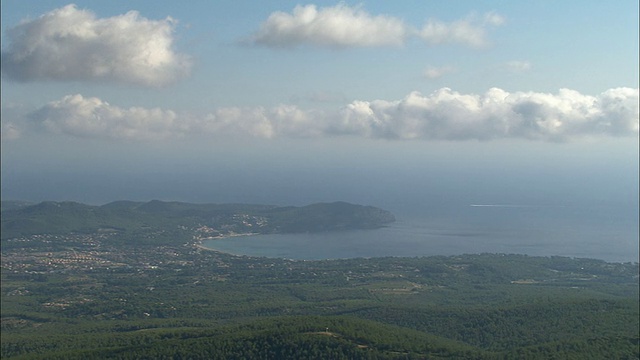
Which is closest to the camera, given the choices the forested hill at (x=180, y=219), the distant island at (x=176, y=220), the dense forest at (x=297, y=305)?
the dense forest at (x=297, y=305)

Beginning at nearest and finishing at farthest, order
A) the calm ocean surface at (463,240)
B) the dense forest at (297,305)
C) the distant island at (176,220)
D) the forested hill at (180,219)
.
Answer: the dense forest at (297,305) → the calm ocean surface at (463,240) → the distant island at (176,220) → the forested hill at (180,219)

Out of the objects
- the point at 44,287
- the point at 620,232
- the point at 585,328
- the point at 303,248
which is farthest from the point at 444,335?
the point at 620,232

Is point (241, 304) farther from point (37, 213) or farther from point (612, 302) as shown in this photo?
point (37, 213)

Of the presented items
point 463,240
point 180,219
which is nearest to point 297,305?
point 463,240

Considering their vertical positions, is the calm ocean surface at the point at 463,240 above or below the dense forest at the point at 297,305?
above

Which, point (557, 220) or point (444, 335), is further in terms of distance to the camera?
point (557, 220)

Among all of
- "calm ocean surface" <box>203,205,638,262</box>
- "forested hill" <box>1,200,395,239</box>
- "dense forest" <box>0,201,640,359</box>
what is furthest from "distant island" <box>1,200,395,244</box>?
"dense forest" <box>0,201,640,359</box>

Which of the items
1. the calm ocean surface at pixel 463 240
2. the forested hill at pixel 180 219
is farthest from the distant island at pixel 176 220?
the calm ocean surface at pixel 463 240

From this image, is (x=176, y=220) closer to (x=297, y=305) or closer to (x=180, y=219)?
(x=180, y=219)

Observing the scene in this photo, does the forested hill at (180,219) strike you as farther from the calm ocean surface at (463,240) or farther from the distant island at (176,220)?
the calm ocean surface at (463,240)
